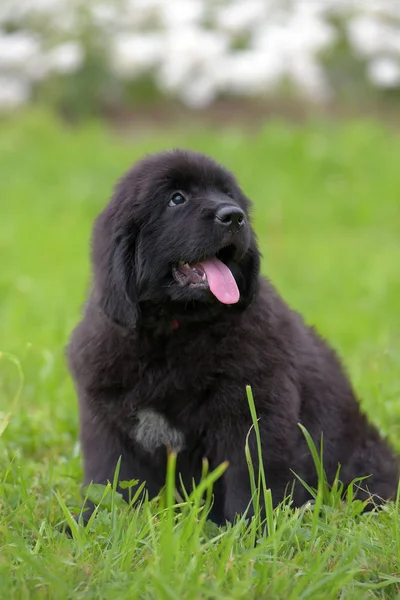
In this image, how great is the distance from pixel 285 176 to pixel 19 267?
3.57 m

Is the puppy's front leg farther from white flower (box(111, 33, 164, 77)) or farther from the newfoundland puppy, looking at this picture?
white flower (box(111, 33, 164, 77))

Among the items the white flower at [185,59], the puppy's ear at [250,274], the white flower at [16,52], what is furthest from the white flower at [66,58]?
the puppy's ear at [250,274]

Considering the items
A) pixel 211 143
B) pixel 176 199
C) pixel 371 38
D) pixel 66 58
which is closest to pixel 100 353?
pixel 176 199

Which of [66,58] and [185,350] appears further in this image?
[66,58]

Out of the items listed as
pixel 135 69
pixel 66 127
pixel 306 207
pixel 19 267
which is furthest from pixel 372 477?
pixel 135 69

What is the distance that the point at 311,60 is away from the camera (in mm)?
13008

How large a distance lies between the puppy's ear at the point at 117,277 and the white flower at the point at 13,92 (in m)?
10.0

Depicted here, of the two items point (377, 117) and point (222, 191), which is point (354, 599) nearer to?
point (222, 191)

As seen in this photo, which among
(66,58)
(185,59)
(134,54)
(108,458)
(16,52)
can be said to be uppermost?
(185,59)

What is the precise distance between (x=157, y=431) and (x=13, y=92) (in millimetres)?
10408

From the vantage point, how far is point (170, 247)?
2.77 metres

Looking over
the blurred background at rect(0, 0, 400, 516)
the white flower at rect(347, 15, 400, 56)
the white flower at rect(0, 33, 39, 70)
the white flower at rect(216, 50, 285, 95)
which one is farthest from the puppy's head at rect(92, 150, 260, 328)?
the white flower at rect(347, 15, 400, 56)

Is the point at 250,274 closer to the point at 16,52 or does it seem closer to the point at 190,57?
the point at 190,57

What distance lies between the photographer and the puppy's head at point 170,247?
8.99 feet
